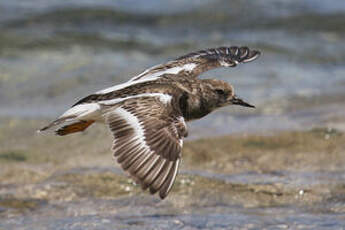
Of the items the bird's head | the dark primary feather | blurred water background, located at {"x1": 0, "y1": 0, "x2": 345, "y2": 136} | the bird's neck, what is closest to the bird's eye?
the bird's head

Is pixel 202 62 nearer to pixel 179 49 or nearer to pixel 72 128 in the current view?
pixel 72 128

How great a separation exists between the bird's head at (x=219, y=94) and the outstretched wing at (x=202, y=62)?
0.67 ft

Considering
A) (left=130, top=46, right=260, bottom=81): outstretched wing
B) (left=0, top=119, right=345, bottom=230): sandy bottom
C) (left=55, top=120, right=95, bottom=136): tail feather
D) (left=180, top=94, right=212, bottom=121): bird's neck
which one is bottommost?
(left=0, top=119, right=345, bottom=230): sandy bottom

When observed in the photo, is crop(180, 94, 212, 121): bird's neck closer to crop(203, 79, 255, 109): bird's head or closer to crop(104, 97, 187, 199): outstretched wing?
crop(203, 79, 255, 109): bird's head

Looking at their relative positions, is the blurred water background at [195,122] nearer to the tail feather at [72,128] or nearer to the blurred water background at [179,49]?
the blurred water background at [179,49]

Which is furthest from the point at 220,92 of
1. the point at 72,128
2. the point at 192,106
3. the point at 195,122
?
the point at 195,122

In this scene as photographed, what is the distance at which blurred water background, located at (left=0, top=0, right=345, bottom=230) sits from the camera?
4.24m

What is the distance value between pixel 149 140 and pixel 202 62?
154cm

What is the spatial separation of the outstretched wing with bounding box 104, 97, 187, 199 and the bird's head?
2.33 ft

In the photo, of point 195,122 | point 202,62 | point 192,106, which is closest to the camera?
point 192,106

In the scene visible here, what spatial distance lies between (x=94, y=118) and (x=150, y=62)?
4316 mm

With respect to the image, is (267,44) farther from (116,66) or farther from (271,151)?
(271,151)

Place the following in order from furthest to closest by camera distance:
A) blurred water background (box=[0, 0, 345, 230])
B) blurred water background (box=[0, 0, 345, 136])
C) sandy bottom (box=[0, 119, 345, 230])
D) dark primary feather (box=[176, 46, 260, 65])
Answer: blurred water background (box=[0, 0, 345, 136]) < dark primary feather (box=[176, 46, 260, 65]) < blurred water background (box=[0, 0, 345, 230]) < sandy bottom (box=[0, 119, 345, 230])

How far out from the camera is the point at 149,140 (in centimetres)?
338
